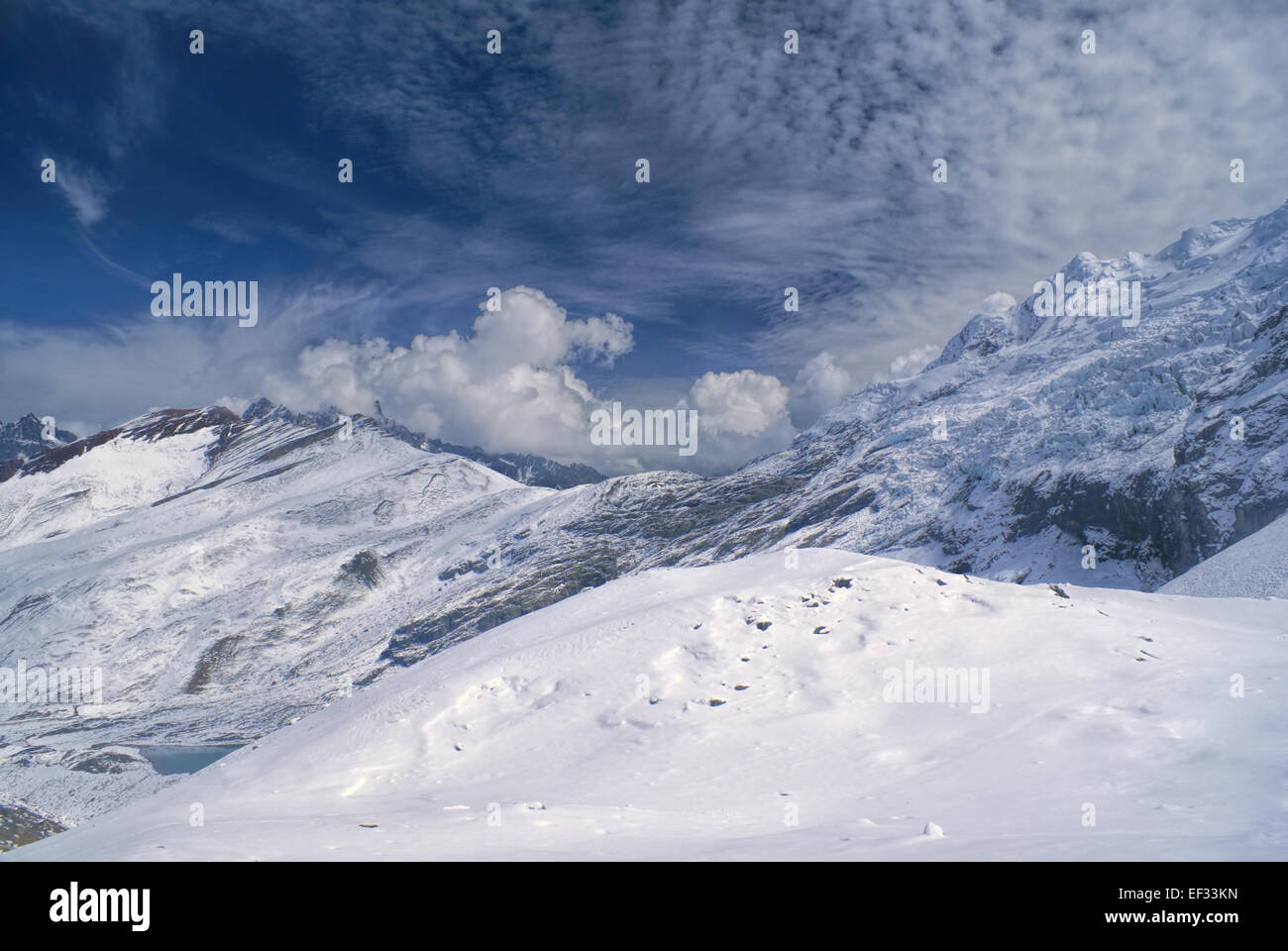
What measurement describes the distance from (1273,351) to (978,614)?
149198 mm

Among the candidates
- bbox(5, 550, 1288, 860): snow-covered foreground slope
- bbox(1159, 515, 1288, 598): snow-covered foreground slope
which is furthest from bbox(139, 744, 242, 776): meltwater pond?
bbox(1159, 515, 1288, 598): snow-covered foreground slope

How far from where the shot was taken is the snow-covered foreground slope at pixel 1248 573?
50.9 m

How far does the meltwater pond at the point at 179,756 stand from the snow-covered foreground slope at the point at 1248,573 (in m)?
174

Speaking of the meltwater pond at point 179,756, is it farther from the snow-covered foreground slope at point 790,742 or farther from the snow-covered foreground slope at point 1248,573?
the snow-covered foreground slope at point 1248,573

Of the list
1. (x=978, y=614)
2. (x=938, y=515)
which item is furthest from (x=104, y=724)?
(x=938, y=515)

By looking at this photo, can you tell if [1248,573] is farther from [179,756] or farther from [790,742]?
[179,756]

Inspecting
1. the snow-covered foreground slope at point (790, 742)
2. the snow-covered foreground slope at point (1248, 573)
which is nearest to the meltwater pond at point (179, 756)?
the snow-covered foreground slope at point (790, 742)

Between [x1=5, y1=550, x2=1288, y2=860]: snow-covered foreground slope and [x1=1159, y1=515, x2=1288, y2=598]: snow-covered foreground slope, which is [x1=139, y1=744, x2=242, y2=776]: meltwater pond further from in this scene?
[x1=1159, y1=515, x2=1288, y2=598]: snow-covered foreground slope

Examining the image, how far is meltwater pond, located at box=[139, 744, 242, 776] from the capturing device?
466 feet

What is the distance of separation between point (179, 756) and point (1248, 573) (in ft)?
633

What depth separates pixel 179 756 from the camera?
14925 centimetres

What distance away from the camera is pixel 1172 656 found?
958 inches
